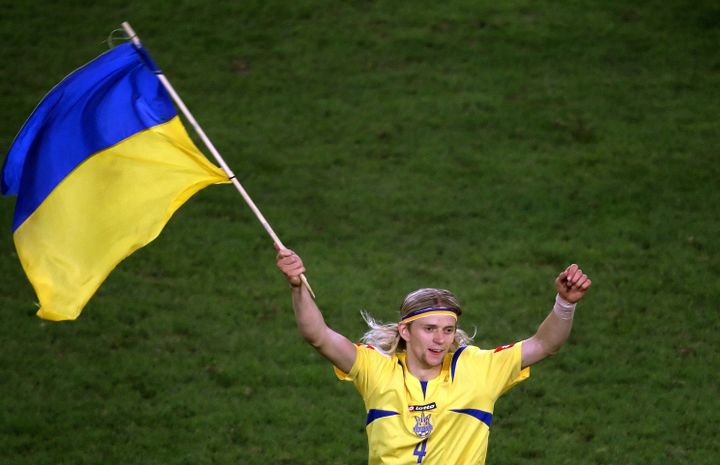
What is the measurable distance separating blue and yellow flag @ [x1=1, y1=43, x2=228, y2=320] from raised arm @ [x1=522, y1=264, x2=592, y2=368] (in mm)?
2197

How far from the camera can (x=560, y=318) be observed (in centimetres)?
598

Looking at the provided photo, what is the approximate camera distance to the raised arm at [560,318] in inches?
230

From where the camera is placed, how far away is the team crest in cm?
597

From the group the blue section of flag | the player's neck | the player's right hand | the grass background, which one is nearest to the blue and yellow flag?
the blue section of flag

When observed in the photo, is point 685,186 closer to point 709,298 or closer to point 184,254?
point 709,298

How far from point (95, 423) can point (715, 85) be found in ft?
35.5

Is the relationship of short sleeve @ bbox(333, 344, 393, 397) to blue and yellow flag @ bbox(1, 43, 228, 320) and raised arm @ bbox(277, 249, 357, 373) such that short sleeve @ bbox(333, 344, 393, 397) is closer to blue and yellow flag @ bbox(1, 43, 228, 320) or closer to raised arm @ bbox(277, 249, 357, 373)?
raised arm @ bbox(277, 249, 357, 373)

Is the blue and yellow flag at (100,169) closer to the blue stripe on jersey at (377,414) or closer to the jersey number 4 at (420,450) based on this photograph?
the blue stripe on jersey at (377,414)

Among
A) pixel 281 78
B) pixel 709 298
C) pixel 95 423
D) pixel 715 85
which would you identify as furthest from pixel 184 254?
pixel 715 85

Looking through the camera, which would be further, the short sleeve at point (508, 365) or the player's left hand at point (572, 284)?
the short sleeve at point (508, 365)

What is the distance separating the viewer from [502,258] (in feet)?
42.4

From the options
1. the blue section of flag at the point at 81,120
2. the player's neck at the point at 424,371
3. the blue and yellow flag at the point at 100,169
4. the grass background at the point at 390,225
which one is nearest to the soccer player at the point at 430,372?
the player's neck at the point at 424,371

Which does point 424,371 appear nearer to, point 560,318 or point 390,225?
point 560,318

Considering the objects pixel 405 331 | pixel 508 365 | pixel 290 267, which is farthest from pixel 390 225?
pixel 290 267
